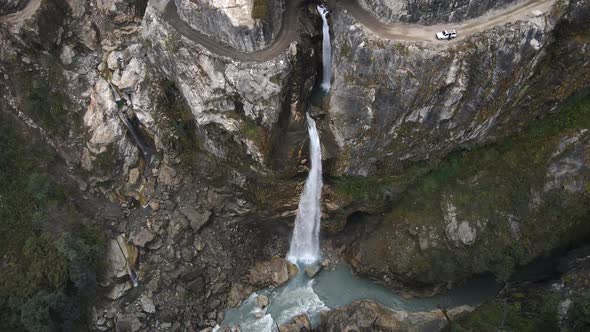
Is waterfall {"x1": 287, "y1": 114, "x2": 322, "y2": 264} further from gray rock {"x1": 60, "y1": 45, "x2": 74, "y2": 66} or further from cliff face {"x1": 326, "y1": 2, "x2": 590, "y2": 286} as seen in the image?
gray rock {"x1": 60, "y1": 45, "x2": 74, "y2": 66}

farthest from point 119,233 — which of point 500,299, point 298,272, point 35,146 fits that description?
point 500,299

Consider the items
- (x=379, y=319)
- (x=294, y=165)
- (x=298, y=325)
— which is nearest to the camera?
(x=379, y=319)

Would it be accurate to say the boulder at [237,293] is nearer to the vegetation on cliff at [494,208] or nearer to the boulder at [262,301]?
the boulder at [262,301]

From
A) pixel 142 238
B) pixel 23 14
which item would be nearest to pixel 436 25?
pixel 142 238

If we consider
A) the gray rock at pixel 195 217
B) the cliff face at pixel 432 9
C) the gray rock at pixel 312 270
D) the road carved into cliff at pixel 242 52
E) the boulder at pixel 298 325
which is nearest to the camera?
the cliff face at pixel 432 9

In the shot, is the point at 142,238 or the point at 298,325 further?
the point at 142,238

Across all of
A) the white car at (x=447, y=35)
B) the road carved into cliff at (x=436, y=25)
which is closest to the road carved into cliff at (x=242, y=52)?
the road carved into cliff at (x=436, y=25)

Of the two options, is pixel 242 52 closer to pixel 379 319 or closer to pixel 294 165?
pixel 294 165
